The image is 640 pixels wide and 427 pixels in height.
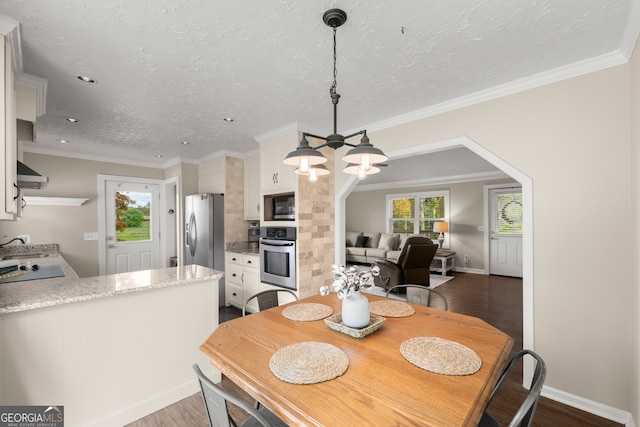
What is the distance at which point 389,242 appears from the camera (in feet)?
24.1

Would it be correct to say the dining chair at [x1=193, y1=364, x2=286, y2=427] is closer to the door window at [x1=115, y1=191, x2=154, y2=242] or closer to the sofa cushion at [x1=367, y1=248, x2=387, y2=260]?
the door window at [x1=115, y1=191, x2=154, y2=242]

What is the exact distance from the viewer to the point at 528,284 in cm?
220

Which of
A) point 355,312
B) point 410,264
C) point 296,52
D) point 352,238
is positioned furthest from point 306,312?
point 352,238

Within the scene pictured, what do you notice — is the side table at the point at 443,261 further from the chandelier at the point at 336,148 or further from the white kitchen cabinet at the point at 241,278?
the chandelier at the point at 336,148

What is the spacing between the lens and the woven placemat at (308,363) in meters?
1.03

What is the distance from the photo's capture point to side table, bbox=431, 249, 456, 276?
20.6 ft

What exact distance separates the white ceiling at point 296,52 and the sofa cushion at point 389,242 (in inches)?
192

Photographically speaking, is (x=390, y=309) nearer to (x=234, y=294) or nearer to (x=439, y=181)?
(x=234, y=294)

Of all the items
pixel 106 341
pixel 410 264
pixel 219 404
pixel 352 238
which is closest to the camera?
pixel 219 404

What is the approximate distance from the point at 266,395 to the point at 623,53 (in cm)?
279

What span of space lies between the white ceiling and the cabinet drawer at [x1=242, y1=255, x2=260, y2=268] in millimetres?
1808

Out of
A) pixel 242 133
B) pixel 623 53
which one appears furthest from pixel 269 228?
pixel 623 53

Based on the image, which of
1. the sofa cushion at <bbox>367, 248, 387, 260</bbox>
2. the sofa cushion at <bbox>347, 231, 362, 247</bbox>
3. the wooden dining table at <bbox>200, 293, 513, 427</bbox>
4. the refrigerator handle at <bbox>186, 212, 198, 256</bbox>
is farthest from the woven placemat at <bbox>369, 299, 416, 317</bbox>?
the sofa cushion at <bbox>347, 231, 362, 247</bbox>

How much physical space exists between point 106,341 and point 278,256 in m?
1.84
